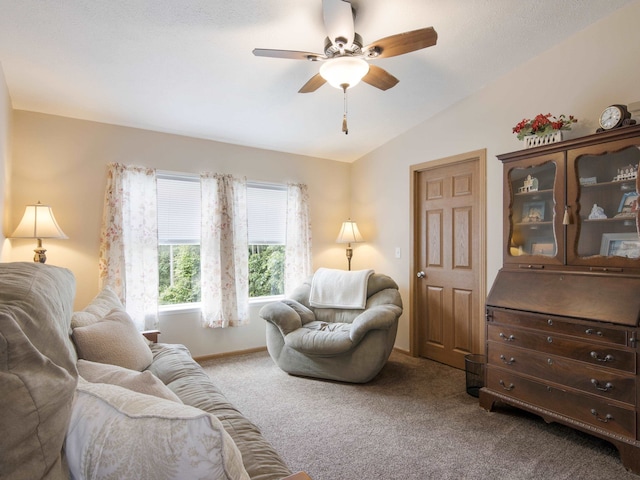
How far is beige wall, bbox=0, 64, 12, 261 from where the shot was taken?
8.45 ft

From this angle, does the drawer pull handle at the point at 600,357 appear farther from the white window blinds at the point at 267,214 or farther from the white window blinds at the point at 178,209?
the white window blinds at the point at 178,209

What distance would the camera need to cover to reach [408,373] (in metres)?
3.59

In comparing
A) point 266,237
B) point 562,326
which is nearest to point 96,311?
point 266,237

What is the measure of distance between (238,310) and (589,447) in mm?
3203

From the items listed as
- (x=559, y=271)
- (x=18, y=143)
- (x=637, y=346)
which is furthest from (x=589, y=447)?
(x=18, y=143)

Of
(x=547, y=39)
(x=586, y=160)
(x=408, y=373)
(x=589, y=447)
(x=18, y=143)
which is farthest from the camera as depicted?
(x=408, y=373)

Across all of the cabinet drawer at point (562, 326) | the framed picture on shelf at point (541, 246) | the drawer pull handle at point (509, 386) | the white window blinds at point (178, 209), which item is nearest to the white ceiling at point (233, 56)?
the white window blinds at point (178, 209)

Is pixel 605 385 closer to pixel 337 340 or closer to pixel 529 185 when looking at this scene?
pixel 529 185


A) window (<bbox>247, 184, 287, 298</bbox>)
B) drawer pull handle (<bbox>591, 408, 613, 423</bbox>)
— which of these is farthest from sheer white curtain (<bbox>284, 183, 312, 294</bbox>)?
drawer pull handle (<bbox>591, 408, 613, 423</bbox>)

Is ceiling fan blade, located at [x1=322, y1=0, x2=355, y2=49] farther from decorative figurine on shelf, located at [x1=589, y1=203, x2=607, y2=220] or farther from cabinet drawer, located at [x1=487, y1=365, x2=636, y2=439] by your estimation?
cabinet drawer, located at [x1=487, y1=365, x2=636, y2=439]

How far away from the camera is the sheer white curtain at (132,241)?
11.2 ft

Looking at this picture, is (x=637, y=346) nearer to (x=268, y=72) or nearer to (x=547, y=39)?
(x=547, y=39)

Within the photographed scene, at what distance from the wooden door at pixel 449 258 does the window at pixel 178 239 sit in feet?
8.03

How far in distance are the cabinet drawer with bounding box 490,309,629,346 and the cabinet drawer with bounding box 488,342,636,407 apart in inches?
6.9
